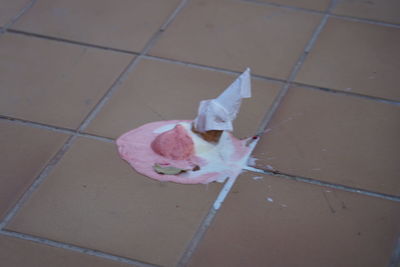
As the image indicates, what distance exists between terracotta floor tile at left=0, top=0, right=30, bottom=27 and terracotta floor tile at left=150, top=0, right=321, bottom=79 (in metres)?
0.67

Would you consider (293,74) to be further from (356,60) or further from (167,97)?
(167,97)

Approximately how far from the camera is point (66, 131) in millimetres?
2029

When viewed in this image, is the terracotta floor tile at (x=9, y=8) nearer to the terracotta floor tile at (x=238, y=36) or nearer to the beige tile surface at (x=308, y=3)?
the terracotta floor tile at (x=238, y=36)

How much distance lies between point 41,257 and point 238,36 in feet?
3.98

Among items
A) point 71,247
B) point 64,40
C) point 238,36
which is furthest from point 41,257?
point 238,36

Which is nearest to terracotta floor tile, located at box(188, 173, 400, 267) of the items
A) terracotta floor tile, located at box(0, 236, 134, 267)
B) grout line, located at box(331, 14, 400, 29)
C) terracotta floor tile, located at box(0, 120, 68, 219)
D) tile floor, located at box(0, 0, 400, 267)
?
tile floor, located at box(0, 0, 400, 267)

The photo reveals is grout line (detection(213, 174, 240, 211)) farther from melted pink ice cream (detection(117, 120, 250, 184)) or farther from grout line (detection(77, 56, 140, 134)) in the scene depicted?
grout line (detection(77, 56, 140, 134))

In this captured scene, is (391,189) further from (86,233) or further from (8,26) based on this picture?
(8,26)

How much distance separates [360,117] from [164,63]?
0.74 meters

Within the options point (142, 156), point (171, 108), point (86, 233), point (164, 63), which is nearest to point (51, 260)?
point (86, 233)

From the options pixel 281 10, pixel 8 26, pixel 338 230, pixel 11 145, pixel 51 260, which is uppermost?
pixel 281 10

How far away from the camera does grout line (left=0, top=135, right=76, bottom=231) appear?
1.75 metres

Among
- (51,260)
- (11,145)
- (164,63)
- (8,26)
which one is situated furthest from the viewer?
(8,26)

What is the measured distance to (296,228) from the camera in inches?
66.4
